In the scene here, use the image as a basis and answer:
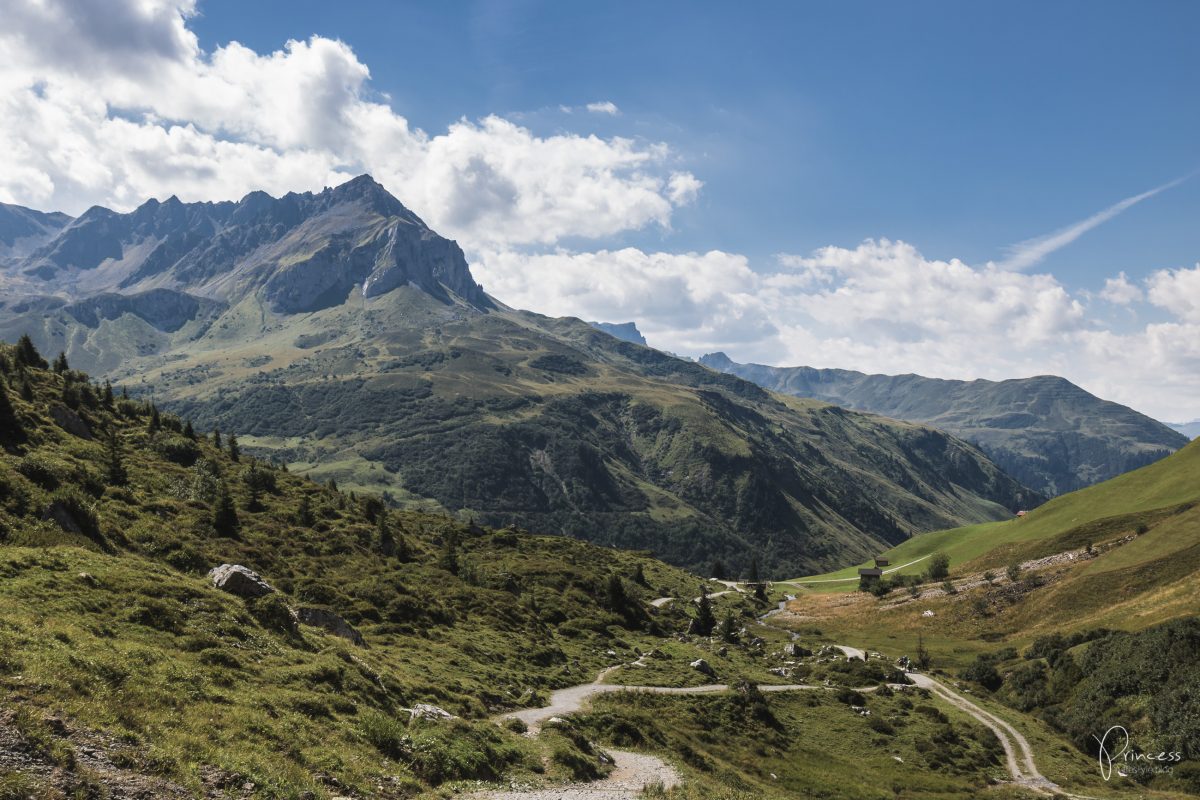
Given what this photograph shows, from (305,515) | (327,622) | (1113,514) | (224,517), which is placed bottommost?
(327,622)

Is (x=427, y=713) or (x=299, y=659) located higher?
(x=299, y=659)

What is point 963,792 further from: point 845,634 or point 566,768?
point 845,634

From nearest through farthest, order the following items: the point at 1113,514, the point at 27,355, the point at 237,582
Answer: the point at 237,582
the point at 27,355
the point at 1113,514

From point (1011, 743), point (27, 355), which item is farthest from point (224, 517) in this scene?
point (1011, 743)

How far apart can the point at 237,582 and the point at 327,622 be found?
8.29 m

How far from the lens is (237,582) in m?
36.7

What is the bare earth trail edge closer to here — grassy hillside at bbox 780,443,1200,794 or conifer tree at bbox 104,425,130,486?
grassy hillside at bbox 780,443,1200,794

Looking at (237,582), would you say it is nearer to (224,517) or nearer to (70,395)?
(224,517)

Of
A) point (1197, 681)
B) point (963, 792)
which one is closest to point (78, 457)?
point (963, 792)

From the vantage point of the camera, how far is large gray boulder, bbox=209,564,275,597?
3622 cm

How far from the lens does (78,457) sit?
58.3 metres

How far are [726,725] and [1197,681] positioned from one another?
42038mm

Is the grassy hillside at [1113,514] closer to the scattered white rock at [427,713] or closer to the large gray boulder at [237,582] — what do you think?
the scattered white rock at [427,713]

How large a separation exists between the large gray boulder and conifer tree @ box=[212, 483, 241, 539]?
89.8 ft
